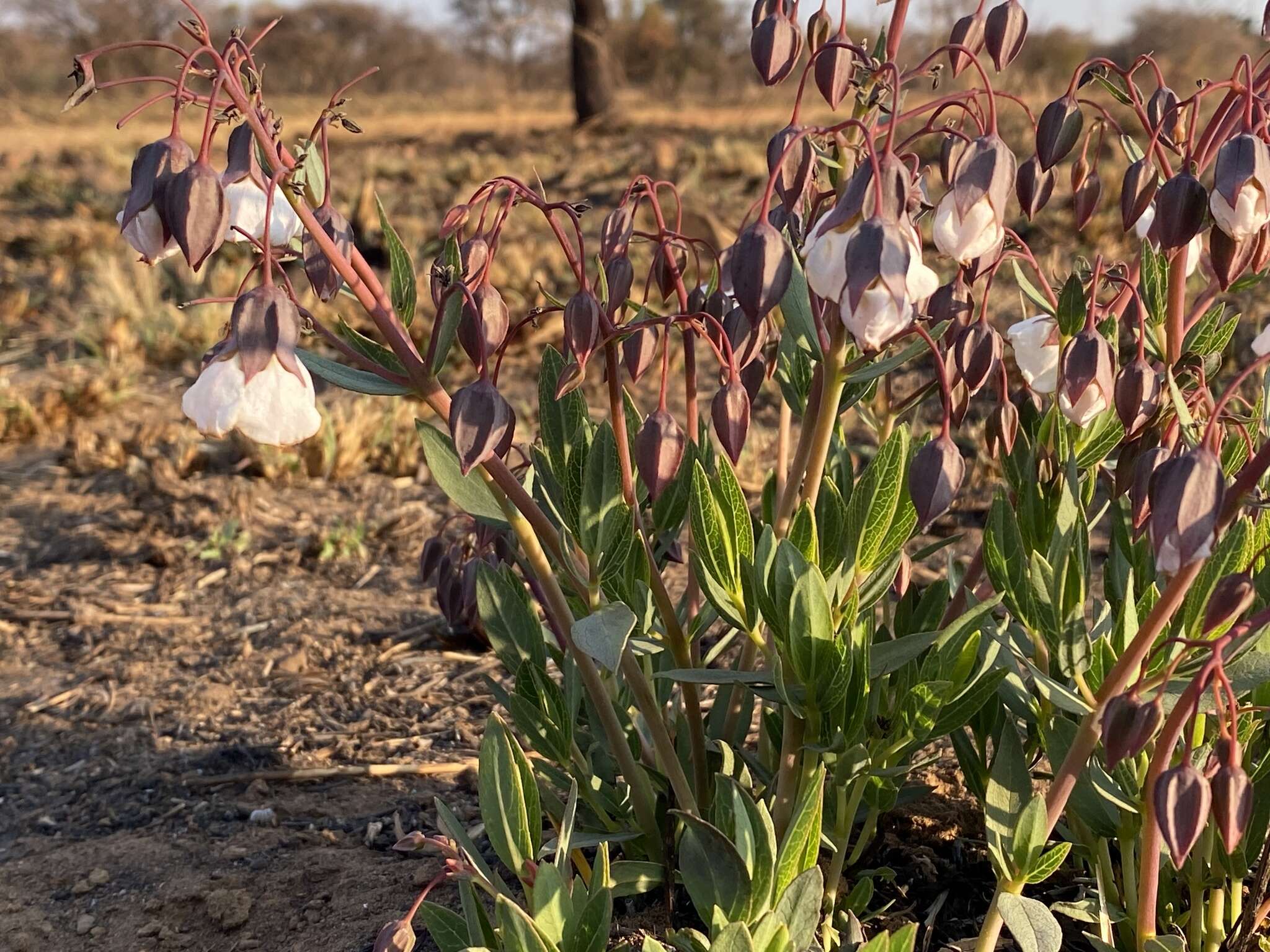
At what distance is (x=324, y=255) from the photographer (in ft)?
4.09

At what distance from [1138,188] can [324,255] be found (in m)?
0.91

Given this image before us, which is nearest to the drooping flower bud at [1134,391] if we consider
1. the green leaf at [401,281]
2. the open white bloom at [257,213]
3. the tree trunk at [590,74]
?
the green leaf at [401,281]

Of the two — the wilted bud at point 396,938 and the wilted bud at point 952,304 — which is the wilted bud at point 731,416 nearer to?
the wilted bud at point 952,304

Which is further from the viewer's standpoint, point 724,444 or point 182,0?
point 724,444

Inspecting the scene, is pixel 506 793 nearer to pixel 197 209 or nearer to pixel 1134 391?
pixel 197 209

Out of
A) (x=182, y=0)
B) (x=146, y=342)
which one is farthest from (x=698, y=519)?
(x=146, y=342)

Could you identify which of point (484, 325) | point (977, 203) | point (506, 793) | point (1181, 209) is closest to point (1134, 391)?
point (1181, 209)

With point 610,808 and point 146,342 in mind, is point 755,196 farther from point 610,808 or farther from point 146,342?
point 610,808

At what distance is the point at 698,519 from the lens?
1.34m

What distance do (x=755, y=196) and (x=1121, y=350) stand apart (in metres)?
5.39

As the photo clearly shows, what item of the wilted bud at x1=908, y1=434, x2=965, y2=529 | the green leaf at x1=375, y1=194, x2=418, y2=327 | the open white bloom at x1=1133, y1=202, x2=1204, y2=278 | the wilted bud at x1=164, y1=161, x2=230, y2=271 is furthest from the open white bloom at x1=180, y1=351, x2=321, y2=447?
the open white bloom at x1=1133, y1=202, x2=1204, y2=278

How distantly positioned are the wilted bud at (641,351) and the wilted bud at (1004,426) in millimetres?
421

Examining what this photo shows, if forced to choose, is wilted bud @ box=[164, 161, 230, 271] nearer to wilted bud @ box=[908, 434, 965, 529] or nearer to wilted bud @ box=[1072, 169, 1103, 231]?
Answer: wilted bud @ box=[908, 434, 965, 529]

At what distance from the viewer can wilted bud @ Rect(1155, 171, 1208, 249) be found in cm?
118
